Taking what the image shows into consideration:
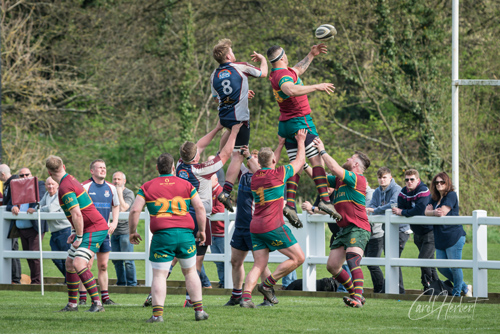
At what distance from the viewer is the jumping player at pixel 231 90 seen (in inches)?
391

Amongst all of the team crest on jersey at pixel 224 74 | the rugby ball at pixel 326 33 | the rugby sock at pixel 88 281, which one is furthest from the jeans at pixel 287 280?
the rugby ball at pixel 326 33

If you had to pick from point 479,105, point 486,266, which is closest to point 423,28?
point 479,105

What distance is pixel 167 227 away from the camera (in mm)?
8281

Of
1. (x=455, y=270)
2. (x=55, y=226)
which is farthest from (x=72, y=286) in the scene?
(x=455, y=270)

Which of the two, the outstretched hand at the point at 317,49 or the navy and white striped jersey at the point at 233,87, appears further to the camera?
the outstretched hand at the point at 317,49

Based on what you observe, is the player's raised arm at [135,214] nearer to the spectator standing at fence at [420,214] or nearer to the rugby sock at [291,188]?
the rugby sock at [291,188]

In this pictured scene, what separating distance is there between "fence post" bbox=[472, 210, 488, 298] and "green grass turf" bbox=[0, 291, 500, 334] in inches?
23.7

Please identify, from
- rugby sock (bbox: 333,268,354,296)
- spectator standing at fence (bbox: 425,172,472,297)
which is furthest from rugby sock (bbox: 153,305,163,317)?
spectator standing at fence (bbox: 425,172,472,297)

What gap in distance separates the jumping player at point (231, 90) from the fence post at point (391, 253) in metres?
2.92

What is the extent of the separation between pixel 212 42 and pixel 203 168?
891 inches

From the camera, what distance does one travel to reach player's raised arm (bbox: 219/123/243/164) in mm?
10094

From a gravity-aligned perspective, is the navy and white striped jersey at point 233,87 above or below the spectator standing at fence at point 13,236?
above

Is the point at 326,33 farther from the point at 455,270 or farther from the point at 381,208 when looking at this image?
the point at 455,270
